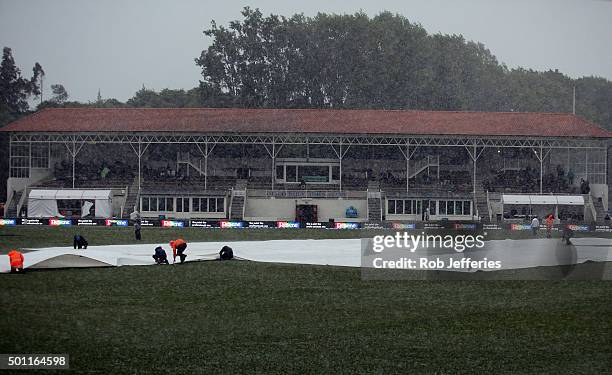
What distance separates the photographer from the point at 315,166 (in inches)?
2606

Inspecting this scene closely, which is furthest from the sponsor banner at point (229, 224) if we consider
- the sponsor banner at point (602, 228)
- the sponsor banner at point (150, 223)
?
the sponsor banner at point (602, 228)

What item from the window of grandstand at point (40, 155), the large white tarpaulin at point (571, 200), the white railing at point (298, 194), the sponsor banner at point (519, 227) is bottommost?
the sponsor banner at point (519, 227)

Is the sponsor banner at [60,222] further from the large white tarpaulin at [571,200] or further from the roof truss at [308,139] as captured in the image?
the large white tarpaulin at [571,200]

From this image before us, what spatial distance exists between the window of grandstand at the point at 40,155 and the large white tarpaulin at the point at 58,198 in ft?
16.7

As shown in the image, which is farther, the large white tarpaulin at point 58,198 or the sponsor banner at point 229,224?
the large white tarpaulin at point 58,198

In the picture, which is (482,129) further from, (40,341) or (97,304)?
(40,341)

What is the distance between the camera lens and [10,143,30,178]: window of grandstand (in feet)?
207

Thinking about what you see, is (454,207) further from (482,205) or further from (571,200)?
(571,200)

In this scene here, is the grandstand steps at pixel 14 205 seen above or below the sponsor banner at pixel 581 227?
above

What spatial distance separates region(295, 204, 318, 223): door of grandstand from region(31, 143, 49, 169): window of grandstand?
1849 centimetres

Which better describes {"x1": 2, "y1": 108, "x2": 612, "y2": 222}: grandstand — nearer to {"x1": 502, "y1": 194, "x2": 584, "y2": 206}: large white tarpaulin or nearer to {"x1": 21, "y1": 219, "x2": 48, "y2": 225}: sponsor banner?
{"x1": 502, "y1": 194, "x2": 584, "y2": 206}: large white tarpaulin

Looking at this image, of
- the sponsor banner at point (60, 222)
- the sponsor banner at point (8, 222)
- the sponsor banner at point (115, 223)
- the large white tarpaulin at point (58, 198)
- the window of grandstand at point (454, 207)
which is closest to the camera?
the sponsor banner at point (8, 222)

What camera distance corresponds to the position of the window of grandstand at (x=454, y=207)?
61125 mm

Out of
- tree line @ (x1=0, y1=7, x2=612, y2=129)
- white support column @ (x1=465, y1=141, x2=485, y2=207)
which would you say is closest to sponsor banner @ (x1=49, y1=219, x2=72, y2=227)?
white support column @ (x1=465, y1=141, x2=485, y2=207)
